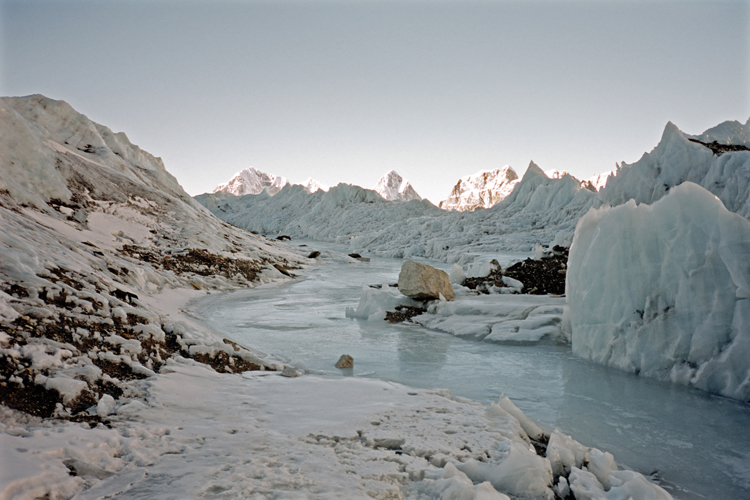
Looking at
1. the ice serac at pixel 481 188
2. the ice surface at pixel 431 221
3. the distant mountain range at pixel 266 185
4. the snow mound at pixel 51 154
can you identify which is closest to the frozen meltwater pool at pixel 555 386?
the snow mound at pixel 51 154

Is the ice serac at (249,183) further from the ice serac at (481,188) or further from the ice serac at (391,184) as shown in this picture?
the ice serac at (481,188)

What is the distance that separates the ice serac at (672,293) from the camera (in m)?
4.58

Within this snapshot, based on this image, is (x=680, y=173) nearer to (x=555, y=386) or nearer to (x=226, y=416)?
(x=555, y=386)

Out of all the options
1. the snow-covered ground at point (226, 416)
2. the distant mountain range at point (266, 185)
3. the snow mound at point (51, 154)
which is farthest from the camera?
the distant mountain range at point (266, 185)

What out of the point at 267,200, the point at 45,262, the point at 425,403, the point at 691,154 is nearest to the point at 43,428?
the point at 425,403

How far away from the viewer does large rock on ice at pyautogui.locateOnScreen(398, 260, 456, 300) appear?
8.89 metres

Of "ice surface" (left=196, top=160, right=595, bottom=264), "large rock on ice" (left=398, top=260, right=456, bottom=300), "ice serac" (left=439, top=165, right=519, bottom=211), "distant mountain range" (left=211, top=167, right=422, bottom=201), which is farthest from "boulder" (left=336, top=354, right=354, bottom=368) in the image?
"ice serac" (left=439, top=165, right=519, bottom=211)

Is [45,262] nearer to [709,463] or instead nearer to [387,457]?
[387,457]

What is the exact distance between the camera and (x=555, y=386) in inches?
192

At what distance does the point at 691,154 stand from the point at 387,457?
43.3ft

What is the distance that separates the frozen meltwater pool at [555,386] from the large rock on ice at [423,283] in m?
1.06

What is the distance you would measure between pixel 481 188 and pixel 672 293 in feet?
579

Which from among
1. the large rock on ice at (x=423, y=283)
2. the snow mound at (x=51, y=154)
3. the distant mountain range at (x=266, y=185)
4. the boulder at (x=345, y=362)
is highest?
the distant mountain range at (x=266, y=185)

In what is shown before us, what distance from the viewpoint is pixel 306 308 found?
9.78 metres
